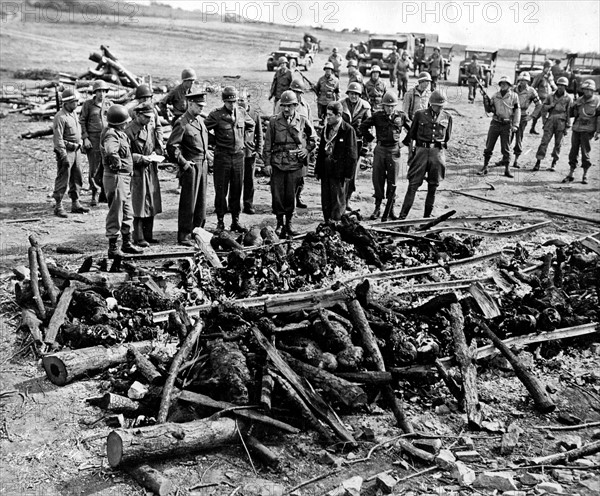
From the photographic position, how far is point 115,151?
9125 mm

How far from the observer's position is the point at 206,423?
17.7 ft

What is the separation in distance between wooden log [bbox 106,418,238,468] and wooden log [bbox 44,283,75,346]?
2.12 metres

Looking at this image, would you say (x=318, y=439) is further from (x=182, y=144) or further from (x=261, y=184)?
(x=261, y=184)

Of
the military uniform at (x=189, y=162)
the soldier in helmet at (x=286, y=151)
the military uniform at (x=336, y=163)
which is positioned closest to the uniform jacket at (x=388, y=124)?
the military uniform at (x=336, y=163)

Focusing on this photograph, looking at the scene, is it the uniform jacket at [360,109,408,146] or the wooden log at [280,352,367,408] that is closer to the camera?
the wooden log at [280,352,367,408]

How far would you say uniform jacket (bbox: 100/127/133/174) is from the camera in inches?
359

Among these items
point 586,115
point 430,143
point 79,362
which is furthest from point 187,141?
point 586,115

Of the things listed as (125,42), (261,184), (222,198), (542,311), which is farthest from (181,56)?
(542,311)

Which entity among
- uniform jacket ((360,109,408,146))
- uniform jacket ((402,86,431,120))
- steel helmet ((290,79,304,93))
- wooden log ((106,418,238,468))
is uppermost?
steel helmet ((290,79,304,93))

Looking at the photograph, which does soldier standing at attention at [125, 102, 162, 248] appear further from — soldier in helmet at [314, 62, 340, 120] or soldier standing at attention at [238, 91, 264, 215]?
soldier in helmet at [314, 62, 340, 120]

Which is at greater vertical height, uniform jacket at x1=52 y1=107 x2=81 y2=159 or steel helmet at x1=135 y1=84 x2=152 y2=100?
steel helmet at x1=135 y1=84 x2=152 y2=100

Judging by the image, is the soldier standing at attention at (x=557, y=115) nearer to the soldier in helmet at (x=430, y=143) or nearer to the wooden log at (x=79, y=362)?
the soldier in helmet at (x=430, y=143)

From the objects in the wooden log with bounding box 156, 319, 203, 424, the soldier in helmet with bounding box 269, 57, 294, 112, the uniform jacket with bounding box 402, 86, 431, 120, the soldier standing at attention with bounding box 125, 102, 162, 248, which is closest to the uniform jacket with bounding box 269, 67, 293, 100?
the soldier in helmet with bounding box 269, 57, 294, 112

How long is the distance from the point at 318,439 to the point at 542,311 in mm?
3483
